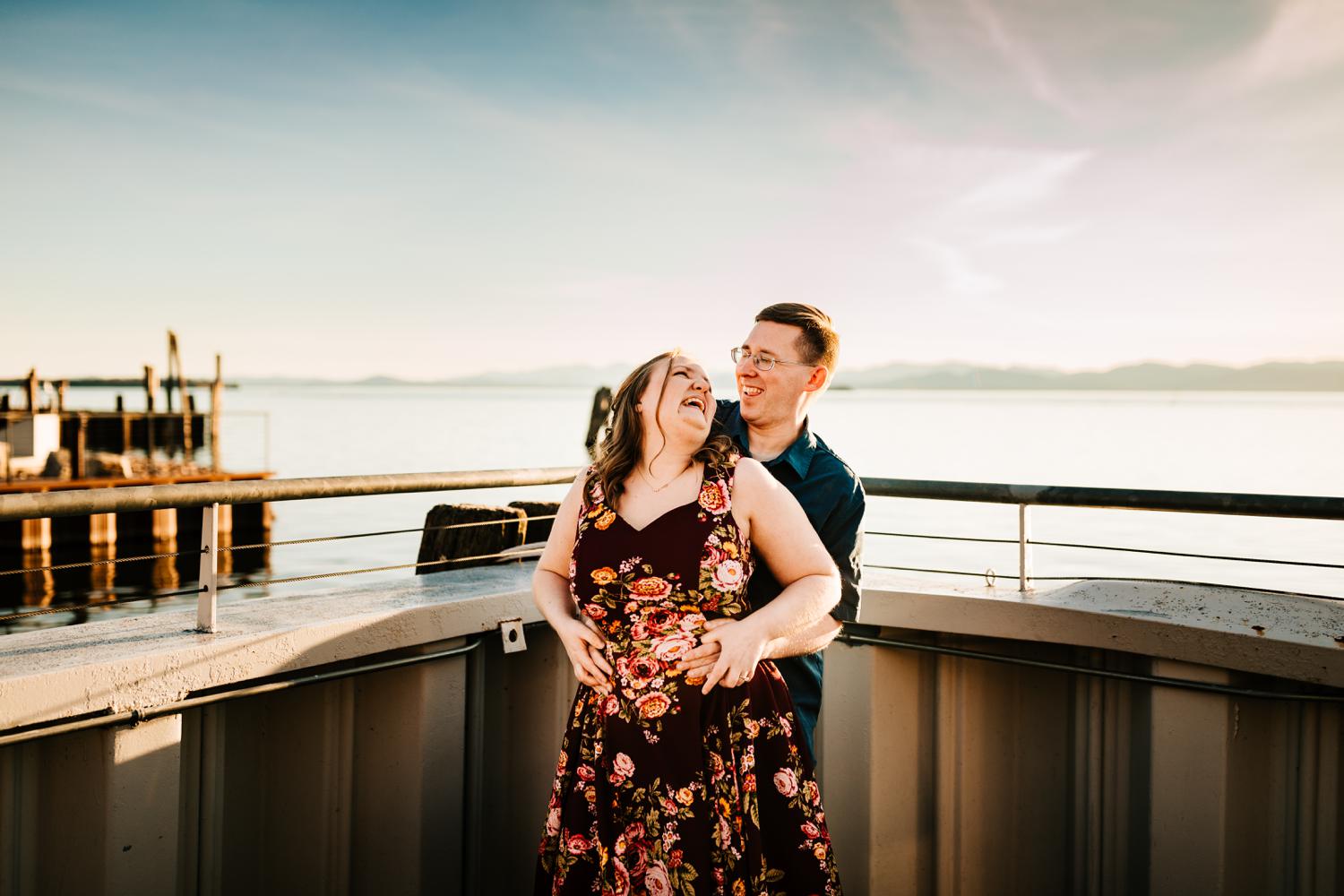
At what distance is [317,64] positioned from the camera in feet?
125

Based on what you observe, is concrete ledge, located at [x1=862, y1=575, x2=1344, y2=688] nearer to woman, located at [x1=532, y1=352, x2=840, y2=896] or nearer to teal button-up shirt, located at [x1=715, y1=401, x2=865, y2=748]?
teal button-up shirt, located at [x1=715, y1=401, x2=865, y2=748]

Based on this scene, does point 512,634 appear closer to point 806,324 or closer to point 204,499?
point 204,499

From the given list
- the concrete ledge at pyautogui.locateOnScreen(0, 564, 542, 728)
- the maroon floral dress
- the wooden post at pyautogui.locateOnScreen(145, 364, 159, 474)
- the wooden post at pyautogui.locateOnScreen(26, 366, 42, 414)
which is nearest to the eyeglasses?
the maroon floral dress

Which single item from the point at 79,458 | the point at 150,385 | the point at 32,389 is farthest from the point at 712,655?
the point at 150,385

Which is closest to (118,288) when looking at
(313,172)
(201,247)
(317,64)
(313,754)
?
(201,247)

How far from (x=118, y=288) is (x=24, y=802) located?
307 ft

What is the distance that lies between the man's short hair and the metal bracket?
1309 mm

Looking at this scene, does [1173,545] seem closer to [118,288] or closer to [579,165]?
[579,165]

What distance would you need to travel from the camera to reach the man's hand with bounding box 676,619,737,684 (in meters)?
2.12

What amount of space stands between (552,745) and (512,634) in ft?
1.64

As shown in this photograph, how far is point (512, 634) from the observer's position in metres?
3.17

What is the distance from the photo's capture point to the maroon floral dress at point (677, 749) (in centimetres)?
213

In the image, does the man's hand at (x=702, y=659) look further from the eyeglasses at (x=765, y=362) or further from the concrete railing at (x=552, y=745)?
the concrete railing at (x=552, y=745)

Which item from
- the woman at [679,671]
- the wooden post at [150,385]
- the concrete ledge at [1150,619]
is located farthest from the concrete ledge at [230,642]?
the wooden post at [150,385]
